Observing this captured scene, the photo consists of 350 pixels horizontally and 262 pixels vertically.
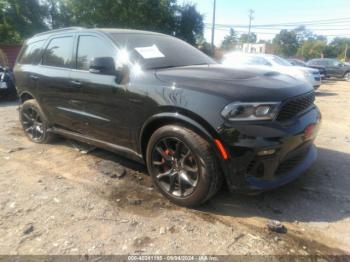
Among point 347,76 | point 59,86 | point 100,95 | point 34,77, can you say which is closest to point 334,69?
point 347,76

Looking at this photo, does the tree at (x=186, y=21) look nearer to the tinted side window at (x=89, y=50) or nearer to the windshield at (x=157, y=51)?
the windshield at (x=157, y=51)

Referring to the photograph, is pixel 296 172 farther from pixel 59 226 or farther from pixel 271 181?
pixel 59 226

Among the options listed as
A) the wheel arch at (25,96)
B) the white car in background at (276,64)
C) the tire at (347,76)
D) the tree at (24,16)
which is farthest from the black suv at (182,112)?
the tree at (24,16)

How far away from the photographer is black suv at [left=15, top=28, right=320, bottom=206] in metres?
2.81

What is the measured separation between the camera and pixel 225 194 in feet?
11.6

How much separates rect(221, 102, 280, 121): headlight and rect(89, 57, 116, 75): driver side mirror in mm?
1450

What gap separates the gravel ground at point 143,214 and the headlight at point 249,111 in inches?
38.9

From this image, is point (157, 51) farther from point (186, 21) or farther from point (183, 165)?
point (186, 21)

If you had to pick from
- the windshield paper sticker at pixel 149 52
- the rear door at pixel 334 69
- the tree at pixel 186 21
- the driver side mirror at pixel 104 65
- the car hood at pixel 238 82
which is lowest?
the rear door at pixel 334 69

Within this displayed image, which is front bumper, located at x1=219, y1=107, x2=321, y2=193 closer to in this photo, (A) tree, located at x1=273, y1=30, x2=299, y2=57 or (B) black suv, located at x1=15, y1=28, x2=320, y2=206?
(B) black suv, located at x1=15, y1=28, x2=320, y2=206

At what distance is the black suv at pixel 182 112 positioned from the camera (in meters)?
2.81

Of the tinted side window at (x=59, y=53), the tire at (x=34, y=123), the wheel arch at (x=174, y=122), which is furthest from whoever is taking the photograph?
the tire at (x=34, y=123)

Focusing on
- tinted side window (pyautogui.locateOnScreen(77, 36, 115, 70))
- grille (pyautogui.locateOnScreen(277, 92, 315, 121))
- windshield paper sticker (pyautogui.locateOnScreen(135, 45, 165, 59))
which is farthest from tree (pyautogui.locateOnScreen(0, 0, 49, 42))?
grille (pyautogui.locateOnScreen(277, 92, 315, 121))

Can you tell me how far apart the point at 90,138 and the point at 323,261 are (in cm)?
299
